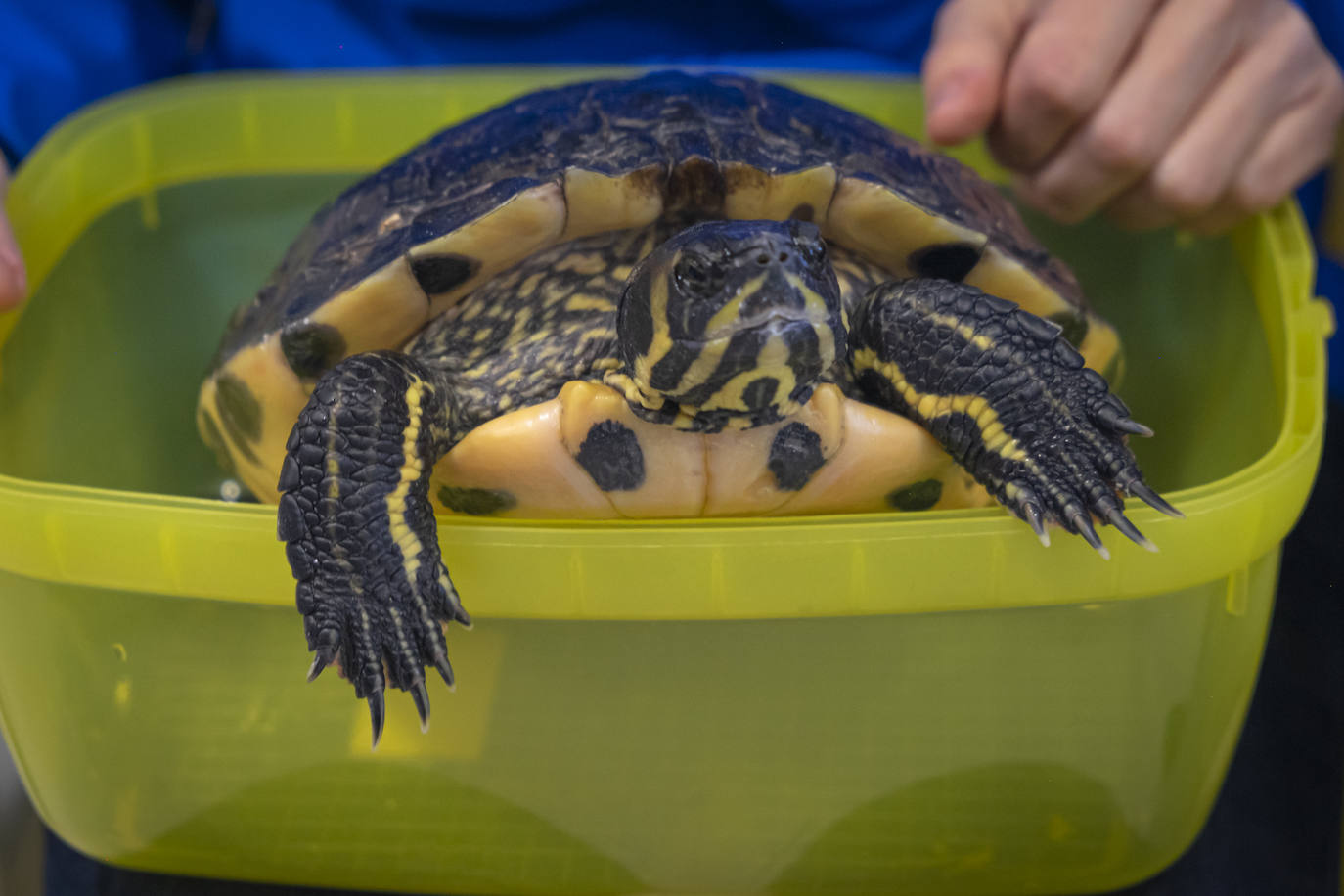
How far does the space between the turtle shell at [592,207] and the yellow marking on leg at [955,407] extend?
13 cm

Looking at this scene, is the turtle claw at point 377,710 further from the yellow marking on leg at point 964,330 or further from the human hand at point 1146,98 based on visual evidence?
the human hand at point 1146,98

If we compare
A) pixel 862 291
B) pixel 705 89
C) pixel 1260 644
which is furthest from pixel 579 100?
pixel 1260 644

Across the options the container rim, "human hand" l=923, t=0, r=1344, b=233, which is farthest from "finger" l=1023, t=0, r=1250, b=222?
the container rim

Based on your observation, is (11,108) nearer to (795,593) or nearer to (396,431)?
(396,431)

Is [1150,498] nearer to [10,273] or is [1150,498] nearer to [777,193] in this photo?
[777,193]

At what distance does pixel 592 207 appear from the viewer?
0.86 m

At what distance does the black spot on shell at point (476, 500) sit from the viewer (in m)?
0.84

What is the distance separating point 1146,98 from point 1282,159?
0.66 feet

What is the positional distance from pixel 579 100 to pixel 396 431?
38cm

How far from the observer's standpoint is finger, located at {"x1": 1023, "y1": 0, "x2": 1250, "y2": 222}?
1.10 metres

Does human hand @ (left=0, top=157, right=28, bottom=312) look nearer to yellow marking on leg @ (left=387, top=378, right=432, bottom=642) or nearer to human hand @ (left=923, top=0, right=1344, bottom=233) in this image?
yellow marking on leg @ (left=387, top=378, right=432, bottom=642)

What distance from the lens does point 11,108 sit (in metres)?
1.32

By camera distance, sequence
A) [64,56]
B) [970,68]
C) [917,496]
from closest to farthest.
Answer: [917,496] < [970,68] < [64,56]

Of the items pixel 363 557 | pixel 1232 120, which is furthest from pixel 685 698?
pixel 1232 120
